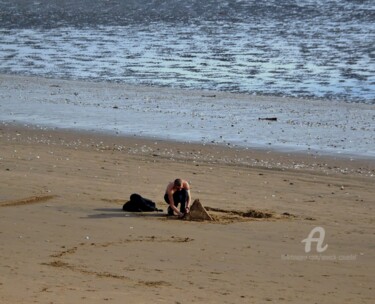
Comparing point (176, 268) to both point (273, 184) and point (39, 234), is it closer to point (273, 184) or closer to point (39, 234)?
point (39, 234)

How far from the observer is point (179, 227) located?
40.6ft

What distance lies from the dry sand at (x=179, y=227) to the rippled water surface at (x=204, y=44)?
842 centimetres

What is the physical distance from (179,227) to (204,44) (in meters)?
24.6

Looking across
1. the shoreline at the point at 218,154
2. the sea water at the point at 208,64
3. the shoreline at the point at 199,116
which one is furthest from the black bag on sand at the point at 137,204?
the sea water at the point at 208,64

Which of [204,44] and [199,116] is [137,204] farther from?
[204,44]

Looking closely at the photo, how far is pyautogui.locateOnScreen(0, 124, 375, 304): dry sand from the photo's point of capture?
992 centimetres

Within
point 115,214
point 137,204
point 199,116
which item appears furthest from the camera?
point 199,116

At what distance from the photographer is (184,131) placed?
771 inches

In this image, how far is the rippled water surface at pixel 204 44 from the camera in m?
27.7

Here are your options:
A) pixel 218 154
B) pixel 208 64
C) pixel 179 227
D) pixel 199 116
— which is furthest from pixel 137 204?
pixel 208 64

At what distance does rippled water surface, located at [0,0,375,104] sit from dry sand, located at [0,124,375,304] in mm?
8417

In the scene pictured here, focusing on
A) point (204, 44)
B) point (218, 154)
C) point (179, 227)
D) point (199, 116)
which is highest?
point (204, 44)

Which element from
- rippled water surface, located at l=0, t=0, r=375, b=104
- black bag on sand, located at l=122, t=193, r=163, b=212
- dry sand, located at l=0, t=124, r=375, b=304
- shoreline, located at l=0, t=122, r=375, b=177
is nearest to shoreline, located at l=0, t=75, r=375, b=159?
shoreline, located at l=0, t=122, r=375, b=177

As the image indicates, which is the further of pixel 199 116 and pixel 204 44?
pixel 204 44
